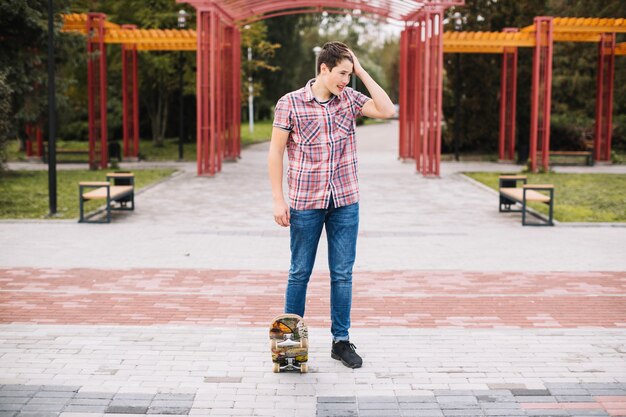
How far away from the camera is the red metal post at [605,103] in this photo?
26.2 meters

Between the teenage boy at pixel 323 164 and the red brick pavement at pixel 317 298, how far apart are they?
133 cm

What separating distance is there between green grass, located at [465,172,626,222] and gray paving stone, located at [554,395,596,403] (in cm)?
908

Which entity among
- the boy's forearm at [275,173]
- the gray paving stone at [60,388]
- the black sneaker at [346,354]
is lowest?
the gray paving stone at [60,388]

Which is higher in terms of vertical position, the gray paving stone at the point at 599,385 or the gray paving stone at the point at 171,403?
the gray paving stone at the point at 171,403

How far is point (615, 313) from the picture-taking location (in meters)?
7.09

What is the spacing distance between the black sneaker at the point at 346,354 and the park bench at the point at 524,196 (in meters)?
7.82

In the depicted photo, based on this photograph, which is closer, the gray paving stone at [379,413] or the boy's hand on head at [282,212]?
the gray paving stone at [379,413]

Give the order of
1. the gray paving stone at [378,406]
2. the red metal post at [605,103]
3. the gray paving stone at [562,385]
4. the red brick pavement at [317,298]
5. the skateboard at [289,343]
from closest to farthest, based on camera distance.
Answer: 1. the gray paving stone at [378,406]
2. the gray paving stone at [562,385]
3. the skateboard at [289,343]
4. the red brick pavement at [317,298]
5. the red metal post at [605,103]

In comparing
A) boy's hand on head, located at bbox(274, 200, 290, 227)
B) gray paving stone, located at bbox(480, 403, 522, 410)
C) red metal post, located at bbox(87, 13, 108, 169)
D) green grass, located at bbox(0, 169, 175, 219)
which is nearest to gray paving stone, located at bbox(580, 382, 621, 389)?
gray paving stone, located at bbox(480, 403, 522, 410)

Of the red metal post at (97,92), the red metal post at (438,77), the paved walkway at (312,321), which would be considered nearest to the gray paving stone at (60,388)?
the paved walkway at (312,321)

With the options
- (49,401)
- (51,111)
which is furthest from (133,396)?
(51,111)

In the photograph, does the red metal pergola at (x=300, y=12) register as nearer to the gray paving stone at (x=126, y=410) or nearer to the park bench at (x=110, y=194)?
the park bench at (x=110, y=194)

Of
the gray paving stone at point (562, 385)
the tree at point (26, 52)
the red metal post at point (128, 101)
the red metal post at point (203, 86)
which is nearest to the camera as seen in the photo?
the gray paving stone at point (562, 385)

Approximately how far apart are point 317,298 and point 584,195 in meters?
11.3
